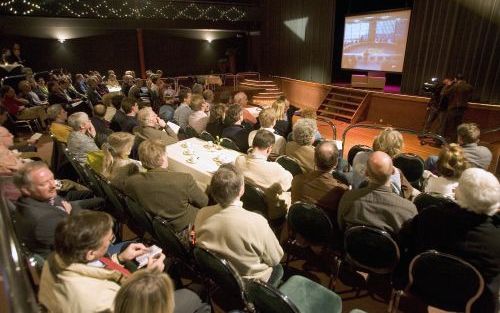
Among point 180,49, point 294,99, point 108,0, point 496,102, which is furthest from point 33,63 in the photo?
point 496,102

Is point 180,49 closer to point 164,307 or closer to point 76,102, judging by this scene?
point 76,102

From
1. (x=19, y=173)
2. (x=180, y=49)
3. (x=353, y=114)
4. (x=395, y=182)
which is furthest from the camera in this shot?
(x=180, y=49)

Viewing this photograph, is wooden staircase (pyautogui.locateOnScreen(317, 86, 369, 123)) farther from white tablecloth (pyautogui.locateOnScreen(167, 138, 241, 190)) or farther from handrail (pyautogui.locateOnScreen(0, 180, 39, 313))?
handrail (pyautogui.locateOnScreen(0, 180, 39, 313))

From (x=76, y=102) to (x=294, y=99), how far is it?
7.72 m

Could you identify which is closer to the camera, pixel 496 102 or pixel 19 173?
pixel 19 173

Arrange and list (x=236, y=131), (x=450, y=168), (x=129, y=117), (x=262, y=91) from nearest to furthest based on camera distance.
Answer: (x=450, y=168), (x=236, y=131), (x=129, y=117), (x=262, y=91)

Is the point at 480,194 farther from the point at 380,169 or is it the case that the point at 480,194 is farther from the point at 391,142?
the point at 391,142

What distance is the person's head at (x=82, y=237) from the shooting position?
155cm

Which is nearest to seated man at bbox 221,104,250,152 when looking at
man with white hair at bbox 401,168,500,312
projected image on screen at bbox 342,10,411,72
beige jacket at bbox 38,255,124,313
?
man with white hair at bbox 401,168,500,312

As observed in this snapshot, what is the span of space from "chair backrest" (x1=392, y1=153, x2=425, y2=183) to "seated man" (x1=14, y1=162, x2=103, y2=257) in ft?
11.0

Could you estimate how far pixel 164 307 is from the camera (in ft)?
4.18

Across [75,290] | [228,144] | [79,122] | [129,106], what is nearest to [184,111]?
[129,106]

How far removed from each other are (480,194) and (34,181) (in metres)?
2.99

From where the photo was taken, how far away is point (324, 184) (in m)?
2.64
